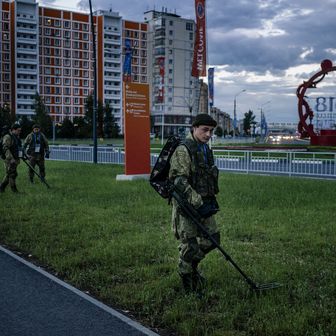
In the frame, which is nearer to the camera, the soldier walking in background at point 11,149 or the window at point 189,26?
the soldier walking in background at point 11,149

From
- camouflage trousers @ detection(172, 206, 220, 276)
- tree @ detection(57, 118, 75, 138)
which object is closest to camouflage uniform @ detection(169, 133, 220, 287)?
camouflage trousers @ detection(172, 206, 220, 276)

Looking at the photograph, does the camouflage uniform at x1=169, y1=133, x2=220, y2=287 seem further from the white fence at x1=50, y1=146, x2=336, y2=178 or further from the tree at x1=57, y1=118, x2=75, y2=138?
the tree at x1=57, y1=118, x2=75, y2=138

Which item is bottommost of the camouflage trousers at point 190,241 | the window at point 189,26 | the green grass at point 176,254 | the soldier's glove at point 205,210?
the green grass at point 176,254

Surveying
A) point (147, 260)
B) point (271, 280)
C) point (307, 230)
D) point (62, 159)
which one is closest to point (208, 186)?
point (271, 280)

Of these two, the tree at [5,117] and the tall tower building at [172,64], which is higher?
the tall tower building at [172,64]

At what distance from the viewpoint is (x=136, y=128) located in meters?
17.7

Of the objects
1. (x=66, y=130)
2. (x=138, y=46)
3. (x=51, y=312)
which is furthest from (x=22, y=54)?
(x=51, y=312)

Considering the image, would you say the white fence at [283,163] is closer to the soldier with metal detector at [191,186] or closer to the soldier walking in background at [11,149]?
the soldier walking in background at [11,149]

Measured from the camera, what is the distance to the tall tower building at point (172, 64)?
120812mm

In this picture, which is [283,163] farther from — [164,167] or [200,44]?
[164,167]

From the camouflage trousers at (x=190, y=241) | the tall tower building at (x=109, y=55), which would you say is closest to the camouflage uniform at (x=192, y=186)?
the camouflage trousers at (x=190, y=241)

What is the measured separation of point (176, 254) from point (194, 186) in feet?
7.16

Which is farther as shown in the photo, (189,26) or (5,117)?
(189,26)

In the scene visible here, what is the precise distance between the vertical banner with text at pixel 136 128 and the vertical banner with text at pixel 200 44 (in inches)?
114
